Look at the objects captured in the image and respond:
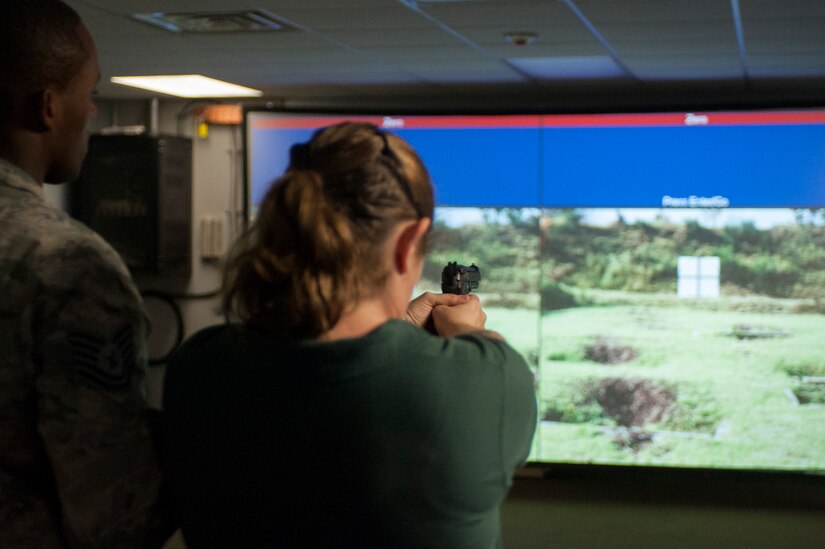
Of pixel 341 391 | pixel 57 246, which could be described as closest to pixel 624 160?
pixel 57 246

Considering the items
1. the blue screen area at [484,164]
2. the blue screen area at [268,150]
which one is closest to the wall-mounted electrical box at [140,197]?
the blue screen area at [268,150]

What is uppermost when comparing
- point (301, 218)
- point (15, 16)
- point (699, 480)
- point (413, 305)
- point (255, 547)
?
point (15, 16)

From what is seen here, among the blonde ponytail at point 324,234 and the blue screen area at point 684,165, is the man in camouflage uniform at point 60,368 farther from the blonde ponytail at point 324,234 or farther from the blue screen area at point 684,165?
the blue screen area at point 684,165

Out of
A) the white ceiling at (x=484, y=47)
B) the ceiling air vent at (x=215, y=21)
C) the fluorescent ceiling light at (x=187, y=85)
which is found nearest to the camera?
the white ceiling at (x=484, y=47)

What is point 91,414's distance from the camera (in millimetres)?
1141

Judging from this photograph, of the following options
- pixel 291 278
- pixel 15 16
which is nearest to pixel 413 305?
pixel 291 278

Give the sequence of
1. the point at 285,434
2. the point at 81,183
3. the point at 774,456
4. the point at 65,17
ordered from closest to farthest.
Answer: the point at 285,434 → the point at 65,17 → the point at 774,456 → the point at 81,183

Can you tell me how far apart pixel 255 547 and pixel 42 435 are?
0.31 metres

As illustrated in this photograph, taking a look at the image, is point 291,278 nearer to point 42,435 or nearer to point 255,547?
point 255,547

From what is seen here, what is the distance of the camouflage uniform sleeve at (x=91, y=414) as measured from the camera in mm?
1142

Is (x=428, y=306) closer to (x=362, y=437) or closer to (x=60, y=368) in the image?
(x=362, y=437)

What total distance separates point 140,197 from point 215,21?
7.81 ft

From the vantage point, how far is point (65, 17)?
49.5 inches

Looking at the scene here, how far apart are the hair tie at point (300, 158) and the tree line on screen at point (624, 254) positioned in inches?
155
